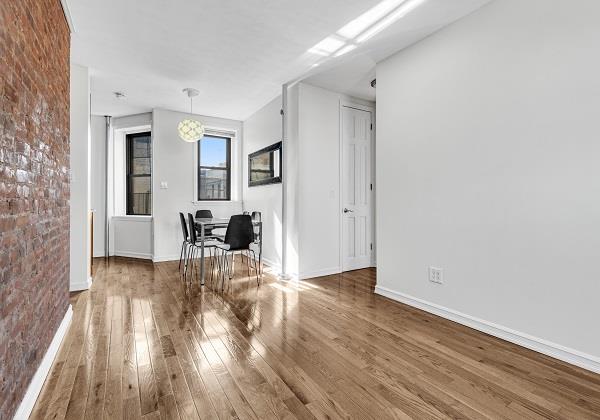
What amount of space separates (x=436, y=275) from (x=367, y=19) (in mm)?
2313

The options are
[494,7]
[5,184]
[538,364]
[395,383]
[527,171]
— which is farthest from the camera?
[494,7]

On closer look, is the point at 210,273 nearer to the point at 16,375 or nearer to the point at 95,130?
the point at 16,375

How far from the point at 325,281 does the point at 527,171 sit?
2.48m

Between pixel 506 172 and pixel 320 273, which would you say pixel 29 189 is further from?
pixel 320 273

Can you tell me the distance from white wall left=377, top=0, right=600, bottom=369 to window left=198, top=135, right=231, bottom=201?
3625 millimetres

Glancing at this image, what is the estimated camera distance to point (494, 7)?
231cm

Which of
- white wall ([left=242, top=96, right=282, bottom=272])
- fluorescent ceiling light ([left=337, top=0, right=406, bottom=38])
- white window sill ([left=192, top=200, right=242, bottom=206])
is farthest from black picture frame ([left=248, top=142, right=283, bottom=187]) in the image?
fluorescent ceiling light ([left=337, top=0, right=406, bottom=38])

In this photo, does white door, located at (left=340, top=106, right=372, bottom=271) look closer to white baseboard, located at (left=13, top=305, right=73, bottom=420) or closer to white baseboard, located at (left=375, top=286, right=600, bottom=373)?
white baseboard, located at (left=375, top=286, right=600, bottom=373)

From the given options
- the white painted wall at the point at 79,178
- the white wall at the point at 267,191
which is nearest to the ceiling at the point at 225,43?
the white painted wall at the point at 79,178

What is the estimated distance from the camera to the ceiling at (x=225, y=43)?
8.07 ft

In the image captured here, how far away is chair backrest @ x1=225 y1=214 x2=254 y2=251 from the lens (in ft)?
12.2

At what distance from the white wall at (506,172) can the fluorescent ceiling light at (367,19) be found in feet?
1.82

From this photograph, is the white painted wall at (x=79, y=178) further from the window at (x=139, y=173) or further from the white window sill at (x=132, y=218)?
the window at (x=139, y=173)

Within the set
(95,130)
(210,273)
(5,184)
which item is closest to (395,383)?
(5,184)
